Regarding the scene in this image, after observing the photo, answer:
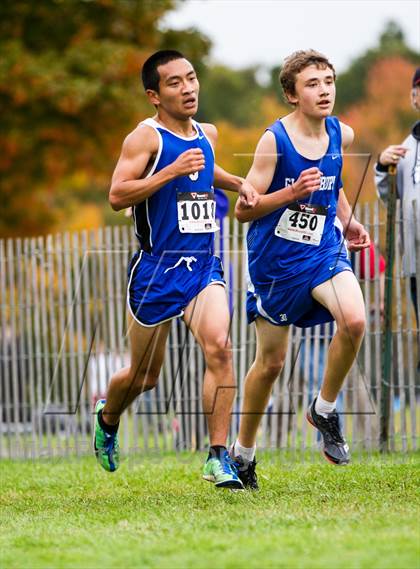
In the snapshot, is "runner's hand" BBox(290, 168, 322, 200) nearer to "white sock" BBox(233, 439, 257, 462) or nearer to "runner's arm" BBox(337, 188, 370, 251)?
"runner's arm" BBox(337, 188, 370, 251)

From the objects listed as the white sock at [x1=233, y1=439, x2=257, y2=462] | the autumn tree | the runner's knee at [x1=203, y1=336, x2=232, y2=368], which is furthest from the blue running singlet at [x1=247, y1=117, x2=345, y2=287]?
the autumn tree

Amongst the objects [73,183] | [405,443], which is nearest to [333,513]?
[405,443]

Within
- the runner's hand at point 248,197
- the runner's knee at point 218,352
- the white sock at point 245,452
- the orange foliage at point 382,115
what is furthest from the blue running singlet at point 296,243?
the orange foliage at point 382,115

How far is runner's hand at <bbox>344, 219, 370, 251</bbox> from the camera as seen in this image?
726 centimetres

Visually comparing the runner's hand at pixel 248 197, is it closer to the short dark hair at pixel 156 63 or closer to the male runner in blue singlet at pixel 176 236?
the male runner in blue singlet at pixel 176 236

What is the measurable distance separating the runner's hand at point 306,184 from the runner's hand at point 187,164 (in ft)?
1.69

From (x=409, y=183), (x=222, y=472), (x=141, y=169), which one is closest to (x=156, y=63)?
(x=141, y=169)

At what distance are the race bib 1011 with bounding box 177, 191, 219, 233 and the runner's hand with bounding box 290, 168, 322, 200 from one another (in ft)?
1.71

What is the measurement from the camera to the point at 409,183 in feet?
29.1

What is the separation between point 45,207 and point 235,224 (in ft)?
51.6

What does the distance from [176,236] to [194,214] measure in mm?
156

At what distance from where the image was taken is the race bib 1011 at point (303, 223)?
698cm

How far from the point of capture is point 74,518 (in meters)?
6.41

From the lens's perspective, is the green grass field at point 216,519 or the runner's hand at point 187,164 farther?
the runner's hand at point 187,164
